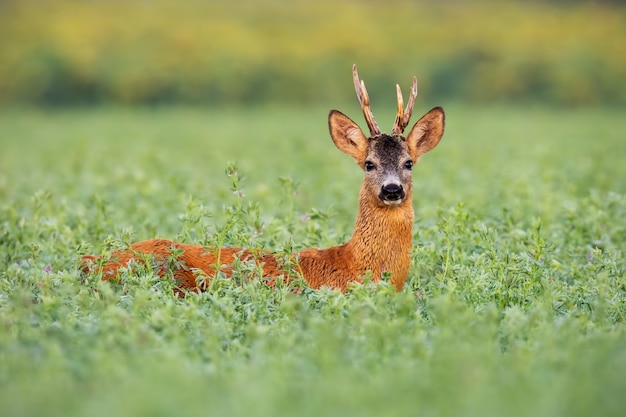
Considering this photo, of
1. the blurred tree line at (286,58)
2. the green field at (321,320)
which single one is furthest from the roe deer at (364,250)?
the blurred tree line at (286,58)

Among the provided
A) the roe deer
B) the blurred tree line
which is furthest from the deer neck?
the blurred tree line

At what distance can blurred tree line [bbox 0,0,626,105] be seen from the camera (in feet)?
90.4

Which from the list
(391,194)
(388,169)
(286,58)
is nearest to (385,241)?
(391,194)

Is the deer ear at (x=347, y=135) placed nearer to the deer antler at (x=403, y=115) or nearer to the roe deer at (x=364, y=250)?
the roe deer at (x=364, y=250)

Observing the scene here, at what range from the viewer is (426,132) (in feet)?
22.0

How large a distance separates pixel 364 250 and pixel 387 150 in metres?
0.65

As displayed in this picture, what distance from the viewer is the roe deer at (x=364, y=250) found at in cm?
619

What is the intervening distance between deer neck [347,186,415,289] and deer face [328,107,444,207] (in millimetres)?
71

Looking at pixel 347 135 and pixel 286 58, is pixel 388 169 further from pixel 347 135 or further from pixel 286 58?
pixel 286 58

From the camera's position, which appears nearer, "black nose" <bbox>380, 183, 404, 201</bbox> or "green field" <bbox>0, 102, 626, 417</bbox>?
"green field" <bbox>0, 102, 626, 417</bbox>

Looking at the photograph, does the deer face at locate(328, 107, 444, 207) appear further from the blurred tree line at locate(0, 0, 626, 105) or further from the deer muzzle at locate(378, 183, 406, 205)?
the blurred tree line at locate(0, 0, 626, 105)

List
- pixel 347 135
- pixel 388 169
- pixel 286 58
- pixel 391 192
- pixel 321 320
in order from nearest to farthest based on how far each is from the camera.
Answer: pixel 321 320 < pixel 391 192 < pixel 388 169 < pixel 347 135 < pixel 286 58

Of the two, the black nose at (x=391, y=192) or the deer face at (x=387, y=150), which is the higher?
the deer face at (x=387, y=150)

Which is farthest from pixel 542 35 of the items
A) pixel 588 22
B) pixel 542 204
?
pixel 542 204
